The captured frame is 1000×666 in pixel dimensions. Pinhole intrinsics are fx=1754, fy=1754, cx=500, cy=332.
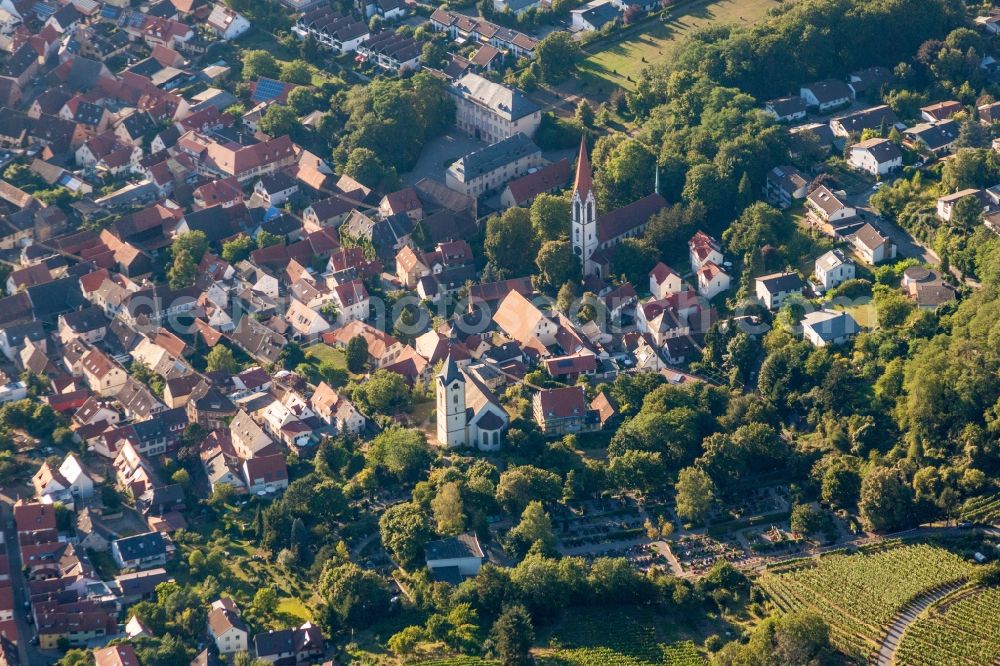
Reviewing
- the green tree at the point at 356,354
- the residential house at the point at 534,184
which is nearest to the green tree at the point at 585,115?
the residential house at the point at 534,184

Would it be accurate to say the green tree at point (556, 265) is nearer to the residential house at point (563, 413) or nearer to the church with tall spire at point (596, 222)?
the church with tall spire at point (596, 222)

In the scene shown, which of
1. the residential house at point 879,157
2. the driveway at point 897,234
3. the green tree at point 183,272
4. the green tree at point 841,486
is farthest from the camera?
the green tree at point 183,272

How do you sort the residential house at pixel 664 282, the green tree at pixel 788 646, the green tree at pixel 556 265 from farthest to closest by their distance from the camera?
1. the green tree at pixel 556 265
2. the residential house at pixel 664 282
3. the green tree at pixel 788 646

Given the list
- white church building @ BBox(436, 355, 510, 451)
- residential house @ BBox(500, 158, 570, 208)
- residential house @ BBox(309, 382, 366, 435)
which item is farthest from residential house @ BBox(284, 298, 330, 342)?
residential house @ BBox(500, 158, 570, 208)

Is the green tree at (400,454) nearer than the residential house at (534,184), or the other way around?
the green tree at (400,454)

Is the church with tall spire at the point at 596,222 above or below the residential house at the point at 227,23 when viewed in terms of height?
below

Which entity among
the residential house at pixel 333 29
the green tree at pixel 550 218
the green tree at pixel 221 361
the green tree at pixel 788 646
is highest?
the residential house at pixel 333 29
